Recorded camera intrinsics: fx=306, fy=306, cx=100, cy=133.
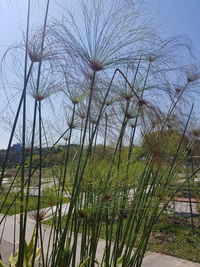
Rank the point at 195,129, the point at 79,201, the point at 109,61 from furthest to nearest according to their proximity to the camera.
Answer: the point at 195,129 → the point at 79,201 → the point at 109,61

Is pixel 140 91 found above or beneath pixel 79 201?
above

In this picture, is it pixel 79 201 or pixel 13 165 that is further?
pixel 13 165

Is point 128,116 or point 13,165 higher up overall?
point 128,116

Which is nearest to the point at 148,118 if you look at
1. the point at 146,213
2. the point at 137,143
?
the point at 137,143

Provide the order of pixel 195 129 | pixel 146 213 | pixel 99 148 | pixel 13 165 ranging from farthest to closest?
pixel 195 129, pixel 99 148, pixel 13 165, pixel 146 213

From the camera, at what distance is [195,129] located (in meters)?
1.97

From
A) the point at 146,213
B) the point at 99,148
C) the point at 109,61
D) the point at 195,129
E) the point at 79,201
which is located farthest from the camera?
the point at 195,129

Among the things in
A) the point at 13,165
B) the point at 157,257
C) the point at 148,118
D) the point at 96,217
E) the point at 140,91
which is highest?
the point at 140,91

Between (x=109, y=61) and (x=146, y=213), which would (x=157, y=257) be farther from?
(x=109, y=61)

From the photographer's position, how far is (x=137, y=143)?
1713 millimetres

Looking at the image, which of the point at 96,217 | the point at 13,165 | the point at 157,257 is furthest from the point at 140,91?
the point at 157,257

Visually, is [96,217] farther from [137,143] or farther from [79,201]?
[137,143]

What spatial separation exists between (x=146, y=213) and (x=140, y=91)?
1.96ft

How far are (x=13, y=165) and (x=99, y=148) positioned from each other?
497 mm
